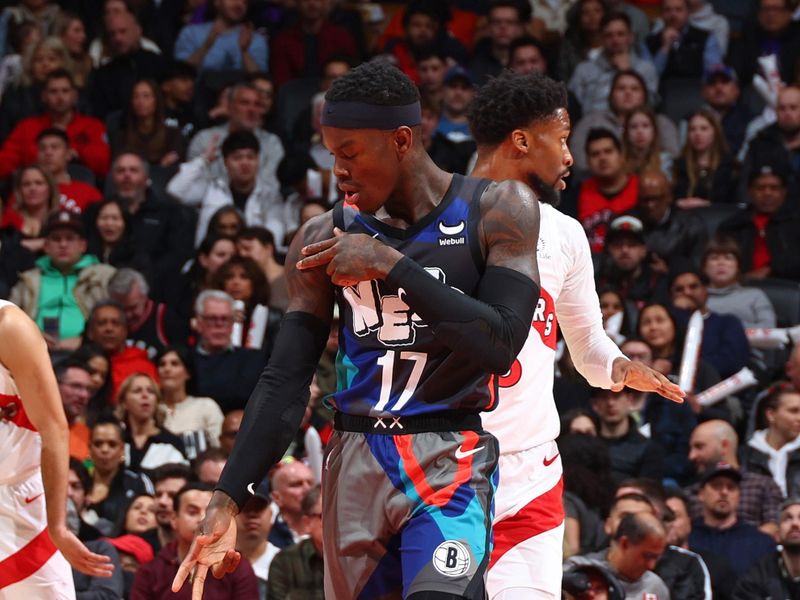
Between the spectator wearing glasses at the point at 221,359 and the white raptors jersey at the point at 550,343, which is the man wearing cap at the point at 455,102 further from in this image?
the white raptors jersey at the point at 550,343

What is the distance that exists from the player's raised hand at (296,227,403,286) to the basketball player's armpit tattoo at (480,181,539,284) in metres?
0.33

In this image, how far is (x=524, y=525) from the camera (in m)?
4.73

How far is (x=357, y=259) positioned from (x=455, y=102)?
10781 mm

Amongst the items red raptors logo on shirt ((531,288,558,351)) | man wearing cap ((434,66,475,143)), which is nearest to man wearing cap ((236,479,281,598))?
red raptors logo on shirt ((531,288,558,351))

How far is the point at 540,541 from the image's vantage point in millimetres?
4719

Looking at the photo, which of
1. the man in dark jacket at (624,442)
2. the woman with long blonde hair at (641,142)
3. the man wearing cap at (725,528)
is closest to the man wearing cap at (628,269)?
the woman with long blonde hair at (641,142)

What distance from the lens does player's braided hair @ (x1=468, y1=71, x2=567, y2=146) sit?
5199 millimetres

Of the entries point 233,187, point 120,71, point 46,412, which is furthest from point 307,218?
point 46,412

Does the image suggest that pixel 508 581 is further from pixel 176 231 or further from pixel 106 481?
pixel 176 231

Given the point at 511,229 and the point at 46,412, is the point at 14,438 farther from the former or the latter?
the point at 511,229

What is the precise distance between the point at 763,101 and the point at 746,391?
14.4ft

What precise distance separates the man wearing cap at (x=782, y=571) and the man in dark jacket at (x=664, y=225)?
4.24 meters

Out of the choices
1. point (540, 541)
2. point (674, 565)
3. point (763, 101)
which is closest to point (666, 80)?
point (763, 101)

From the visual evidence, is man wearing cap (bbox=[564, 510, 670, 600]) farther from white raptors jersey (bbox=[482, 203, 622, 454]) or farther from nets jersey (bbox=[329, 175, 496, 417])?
nets jersey (bbox=[329, 175, 496, 417])
